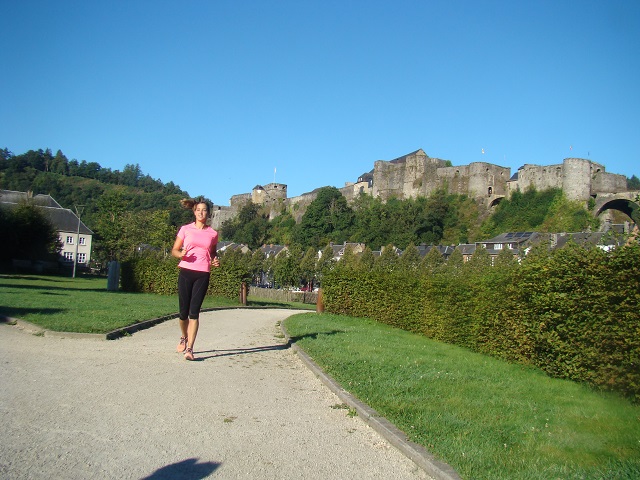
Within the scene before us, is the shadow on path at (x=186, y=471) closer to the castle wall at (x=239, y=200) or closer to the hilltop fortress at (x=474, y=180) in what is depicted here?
the hilltop fortress at (x=474, y=180)

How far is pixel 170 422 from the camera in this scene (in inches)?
201

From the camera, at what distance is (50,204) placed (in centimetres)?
7481

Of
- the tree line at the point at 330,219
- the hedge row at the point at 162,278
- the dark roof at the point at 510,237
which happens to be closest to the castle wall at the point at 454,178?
the tree line at the point at 330,219

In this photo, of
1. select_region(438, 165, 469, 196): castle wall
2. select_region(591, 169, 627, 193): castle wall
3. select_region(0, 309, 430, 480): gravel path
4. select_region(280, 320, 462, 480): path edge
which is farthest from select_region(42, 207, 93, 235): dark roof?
select_region(280, 320, 462, 480): path edge

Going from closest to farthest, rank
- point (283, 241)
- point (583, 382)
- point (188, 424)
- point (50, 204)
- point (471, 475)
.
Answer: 1. point (471, 475)
2. point (188, 424)
3. point (583, 382)
4. point (50, 204)
5. point (283, 241)

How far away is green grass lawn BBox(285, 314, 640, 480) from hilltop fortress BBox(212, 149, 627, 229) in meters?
79.9

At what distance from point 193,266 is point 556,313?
552cm

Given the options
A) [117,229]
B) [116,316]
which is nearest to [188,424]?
[116,316]

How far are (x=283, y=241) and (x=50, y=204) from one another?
5408 cm

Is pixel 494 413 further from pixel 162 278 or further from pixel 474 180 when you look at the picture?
pixel 474 180

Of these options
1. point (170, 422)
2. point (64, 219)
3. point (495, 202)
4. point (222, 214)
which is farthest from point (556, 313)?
point (222, 214)

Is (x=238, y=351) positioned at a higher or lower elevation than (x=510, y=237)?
lower

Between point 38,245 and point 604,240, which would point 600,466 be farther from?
point 38,245

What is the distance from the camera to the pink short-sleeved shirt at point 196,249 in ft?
27.4
